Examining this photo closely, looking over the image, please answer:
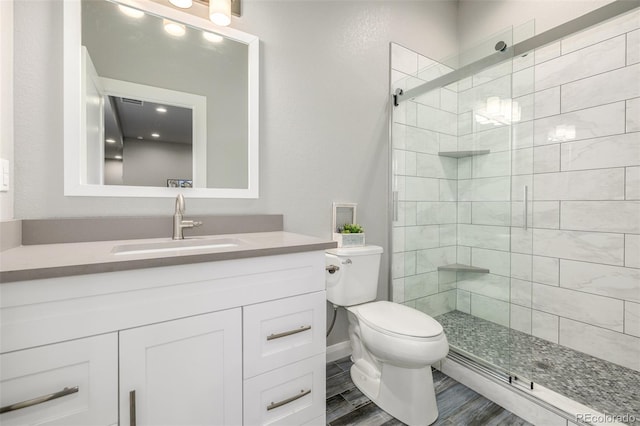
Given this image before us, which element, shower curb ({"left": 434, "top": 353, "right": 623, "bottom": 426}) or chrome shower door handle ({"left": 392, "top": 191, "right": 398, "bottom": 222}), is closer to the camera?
shower curb ({"left": 434, "top": 353, "right": 623, "bottom": 426})

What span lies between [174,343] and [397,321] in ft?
3.37

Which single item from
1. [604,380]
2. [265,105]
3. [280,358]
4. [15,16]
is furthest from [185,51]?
[604,380]

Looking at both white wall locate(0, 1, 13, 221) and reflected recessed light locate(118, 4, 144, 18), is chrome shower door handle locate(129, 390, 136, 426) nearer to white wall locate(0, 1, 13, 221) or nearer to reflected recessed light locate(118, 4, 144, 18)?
white wall locate(0, 1, 13, 221)

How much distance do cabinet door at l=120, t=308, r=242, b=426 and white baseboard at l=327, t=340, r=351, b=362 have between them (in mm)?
983

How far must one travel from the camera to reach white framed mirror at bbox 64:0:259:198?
123cm

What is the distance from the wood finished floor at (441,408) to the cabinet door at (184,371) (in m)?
0.67

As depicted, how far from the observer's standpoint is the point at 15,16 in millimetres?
1126

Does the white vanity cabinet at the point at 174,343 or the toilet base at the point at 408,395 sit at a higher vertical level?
the white vanity cabinet at the point at 174,343

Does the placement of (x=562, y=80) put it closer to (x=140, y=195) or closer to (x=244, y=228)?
(x=244, y=228)

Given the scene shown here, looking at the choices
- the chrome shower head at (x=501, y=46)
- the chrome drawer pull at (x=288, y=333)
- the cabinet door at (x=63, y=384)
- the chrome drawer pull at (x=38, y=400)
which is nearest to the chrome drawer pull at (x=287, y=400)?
the chrome drawer pull at (x=288, y=333)

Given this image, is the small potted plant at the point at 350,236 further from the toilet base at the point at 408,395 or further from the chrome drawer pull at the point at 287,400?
the chrome drawer pull at the point at 287,400

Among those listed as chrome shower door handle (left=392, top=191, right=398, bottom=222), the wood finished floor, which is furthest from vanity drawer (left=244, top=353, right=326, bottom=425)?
chrome shower door handle (left=392, top=191, right=398, bottom=222)

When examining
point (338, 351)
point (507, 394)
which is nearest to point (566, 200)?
point (507, 394)

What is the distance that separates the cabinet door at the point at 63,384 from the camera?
0.71 meters
